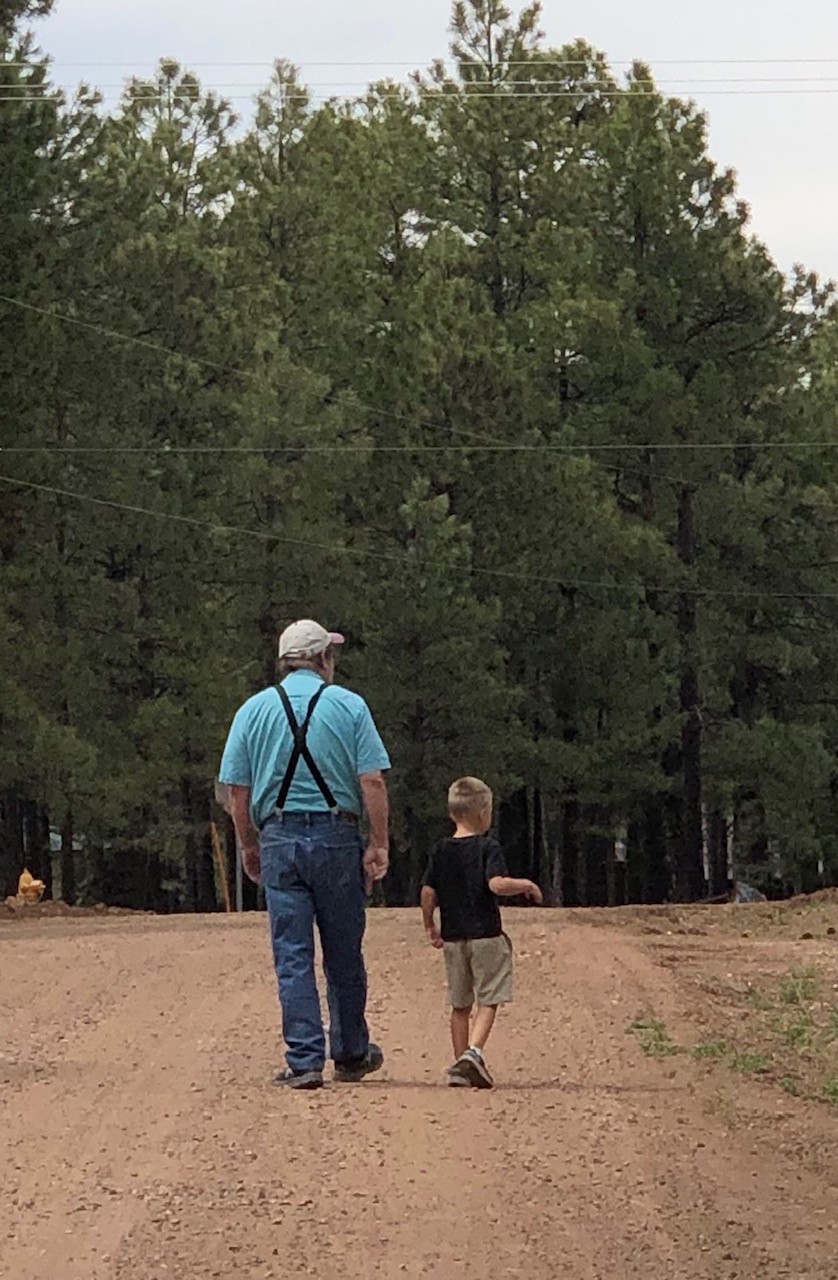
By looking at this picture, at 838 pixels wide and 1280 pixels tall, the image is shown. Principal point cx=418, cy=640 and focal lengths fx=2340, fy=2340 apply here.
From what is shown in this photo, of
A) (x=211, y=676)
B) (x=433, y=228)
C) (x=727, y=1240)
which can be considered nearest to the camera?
(x=727, y=1240)

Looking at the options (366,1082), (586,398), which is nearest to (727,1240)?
(366,1082)

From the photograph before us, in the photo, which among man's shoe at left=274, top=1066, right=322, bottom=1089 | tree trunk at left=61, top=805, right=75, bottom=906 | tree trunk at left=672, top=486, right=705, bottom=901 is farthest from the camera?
tree trunk at left=672, top=486, right=705, bottom=901

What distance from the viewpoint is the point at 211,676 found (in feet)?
128

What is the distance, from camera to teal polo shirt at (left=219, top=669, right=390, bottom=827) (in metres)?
9.74

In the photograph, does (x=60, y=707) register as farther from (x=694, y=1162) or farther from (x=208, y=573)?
(x=694, y=1162)

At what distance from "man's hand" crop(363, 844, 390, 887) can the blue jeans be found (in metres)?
0.08

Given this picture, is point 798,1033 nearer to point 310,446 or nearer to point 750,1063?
point 750,1063

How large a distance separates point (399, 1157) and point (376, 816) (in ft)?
6.55

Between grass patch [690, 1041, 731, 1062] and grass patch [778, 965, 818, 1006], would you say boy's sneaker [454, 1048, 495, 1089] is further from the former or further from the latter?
grass patch [778, 965, 818, 1006]

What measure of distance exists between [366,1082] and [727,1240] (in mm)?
3308

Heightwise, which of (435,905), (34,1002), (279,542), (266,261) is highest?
(266,261)

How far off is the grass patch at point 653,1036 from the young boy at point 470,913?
1524 mm

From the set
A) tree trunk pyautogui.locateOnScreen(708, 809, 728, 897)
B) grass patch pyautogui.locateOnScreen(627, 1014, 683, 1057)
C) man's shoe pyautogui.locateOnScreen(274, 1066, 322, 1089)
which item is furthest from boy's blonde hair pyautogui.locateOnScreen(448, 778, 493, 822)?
tree trunk pyautogui.locateOnScreen(708, 809, 728, 897)

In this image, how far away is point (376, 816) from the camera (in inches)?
378
